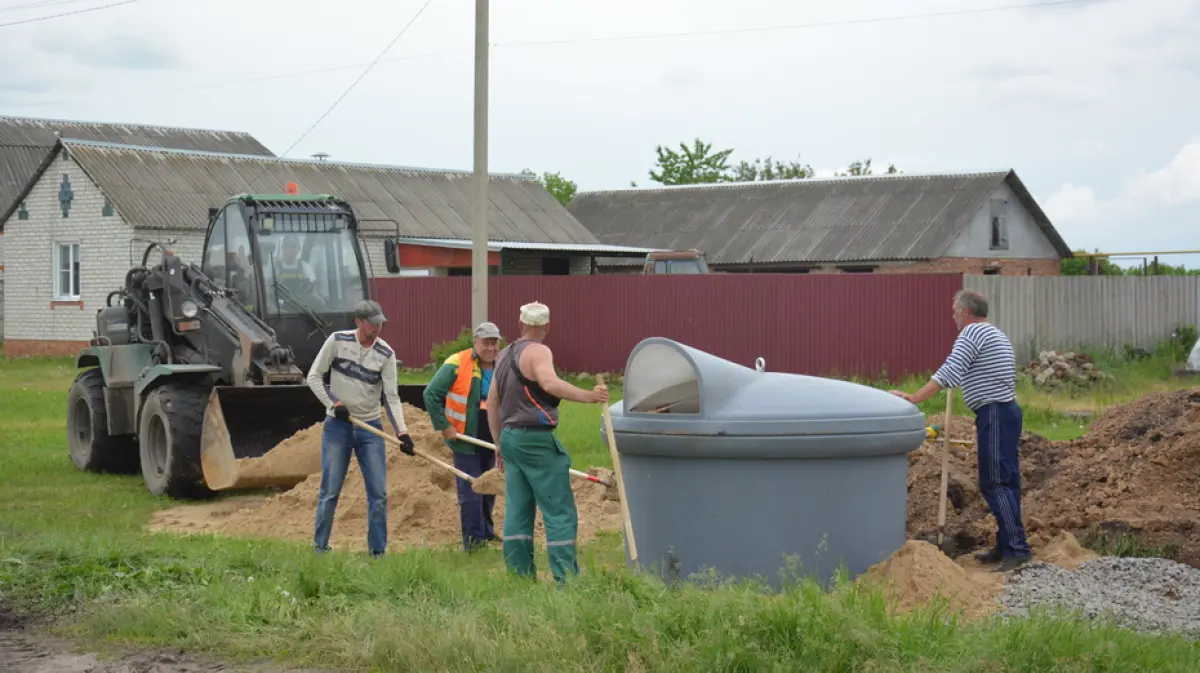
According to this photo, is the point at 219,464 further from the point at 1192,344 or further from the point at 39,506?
the point at 1192,344

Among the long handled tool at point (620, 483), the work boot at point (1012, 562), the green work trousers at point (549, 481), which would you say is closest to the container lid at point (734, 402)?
the long handled tool at point (620, 483)

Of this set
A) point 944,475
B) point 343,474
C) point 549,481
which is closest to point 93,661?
point 549,481

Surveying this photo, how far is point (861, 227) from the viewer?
3953 centimetres

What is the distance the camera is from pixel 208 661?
6.62m

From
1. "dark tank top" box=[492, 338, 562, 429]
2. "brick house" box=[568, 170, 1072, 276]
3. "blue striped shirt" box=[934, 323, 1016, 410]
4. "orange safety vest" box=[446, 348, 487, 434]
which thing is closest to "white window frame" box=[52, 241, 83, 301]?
"brick house" box=[568, 170, 1072, 276]

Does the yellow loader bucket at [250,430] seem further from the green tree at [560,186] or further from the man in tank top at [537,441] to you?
the green tree at [560,186]

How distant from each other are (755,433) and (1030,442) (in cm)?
575

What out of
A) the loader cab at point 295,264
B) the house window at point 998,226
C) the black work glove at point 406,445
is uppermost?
the house window at point 998,226

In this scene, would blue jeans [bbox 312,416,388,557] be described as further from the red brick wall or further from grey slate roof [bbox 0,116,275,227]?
grey slate roof [bbox 0,116,275,227]

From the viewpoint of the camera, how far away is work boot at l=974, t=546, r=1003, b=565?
9.03 metres

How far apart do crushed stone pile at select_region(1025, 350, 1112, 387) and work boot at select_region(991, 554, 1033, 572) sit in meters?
13.6

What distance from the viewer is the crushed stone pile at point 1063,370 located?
71.8 ft

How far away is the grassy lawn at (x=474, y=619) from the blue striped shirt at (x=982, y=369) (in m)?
2.67

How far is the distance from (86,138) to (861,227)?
27005mm
